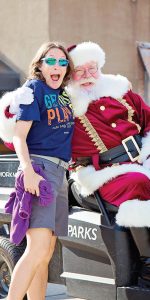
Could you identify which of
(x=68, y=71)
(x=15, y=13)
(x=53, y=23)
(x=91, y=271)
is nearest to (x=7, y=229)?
(x=91, y=271)

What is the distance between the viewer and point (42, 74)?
12.5 ft

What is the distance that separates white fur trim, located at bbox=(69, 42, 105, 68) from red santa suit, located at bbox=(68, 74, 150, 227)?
125 millimetres

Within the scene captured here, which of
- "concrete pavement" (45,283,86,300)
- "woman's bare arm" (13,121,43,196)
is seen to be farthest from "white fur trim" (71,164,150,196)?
"concrete pavement" (45,283,86,300)

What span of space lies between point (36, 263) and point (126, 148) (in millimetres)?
836

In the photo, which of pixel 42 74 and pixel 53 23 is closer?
pixel 42 74

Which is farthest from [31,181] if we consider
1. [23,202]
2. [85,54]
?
[85,54]

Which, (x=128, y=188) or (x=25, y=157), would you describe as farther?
(x=128, y=188)

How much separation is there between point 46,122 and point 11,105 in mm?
222

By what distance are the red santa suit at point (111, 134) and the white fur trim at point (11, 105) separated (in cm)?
40

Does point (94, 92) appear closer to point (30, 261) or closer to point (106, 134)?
point (106, 134)

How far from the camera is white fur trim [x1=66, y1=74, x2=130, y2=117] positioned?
13.2 feet

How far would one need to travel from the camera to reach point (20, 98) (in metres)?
3.65

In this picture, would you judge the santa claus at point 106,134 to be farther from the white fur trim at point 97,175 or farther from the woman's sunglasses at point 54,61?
the woman's sunglasses at point 54,61

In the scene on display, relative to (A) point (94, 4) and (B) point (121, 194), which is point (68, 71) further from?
(A) point (94, 4)
